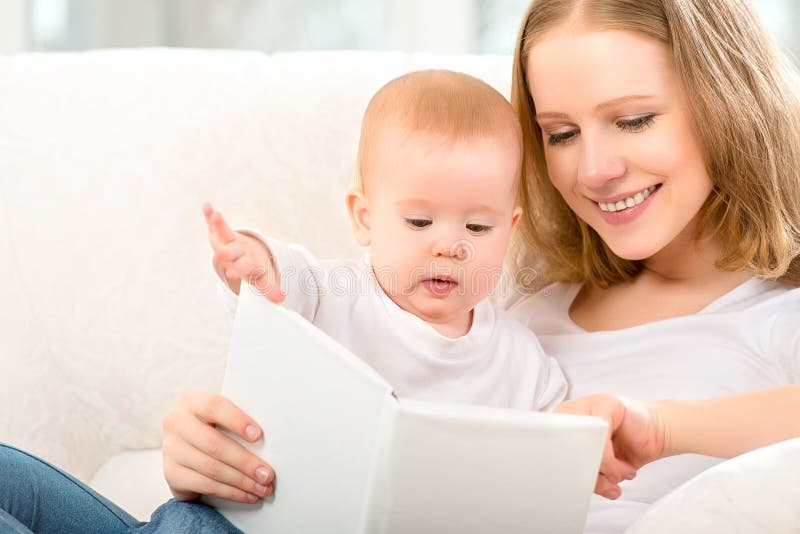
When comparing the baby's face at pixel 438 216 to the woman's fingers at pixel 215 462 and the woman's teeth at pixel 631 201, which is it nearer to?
the woman's teeth at pixel 631 201

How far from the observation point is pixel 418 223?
1.01m

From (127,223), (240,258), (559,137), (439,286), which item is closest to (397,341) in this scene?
(439,286)

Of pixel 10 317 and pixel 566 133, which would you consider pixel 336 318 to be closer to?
pixel 566 133

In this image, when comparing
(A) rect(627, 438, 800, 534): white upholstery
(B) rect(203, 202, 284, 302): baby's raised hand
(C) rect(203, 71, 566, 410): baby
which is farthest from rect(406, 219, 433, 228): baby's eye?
(A) rect(627, 438, 800, 534): white upholstery

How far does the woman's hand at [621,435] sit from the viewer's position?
0.79 m

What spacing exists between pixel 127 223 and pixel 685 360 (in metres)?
0.78

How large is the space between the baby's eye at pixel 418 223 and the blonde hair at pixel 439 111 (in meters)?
0.09

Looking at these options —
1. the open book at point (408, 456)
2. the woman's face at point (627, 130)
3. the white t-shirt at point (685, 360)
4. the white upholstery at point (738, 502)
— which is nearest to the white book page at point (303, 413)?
the open book at point (408, 456)

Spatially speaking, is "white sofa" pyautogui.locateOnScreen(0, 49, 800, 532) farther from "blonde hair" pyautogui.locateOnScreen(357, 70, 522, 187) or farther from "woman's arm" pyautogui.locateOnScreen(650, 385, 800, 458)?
"woman's arm" pyautogui.locateOnScreen(650, 385, 800, 458)

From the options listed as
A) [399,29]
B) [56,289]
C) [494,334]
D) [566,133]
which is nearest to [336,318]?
[494,334]

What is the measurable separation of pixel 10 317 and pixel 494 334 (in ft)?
2.29

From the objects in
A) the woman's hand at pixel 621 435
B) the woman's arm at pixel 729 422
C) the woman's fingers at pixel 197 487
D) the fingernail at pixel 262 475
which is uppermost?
the woman's arm at pixel 729 422

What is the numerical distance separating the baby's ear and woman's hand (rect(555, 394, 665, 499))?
0.34 meters

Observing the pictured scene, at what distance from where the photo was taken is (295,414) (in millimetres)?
751
